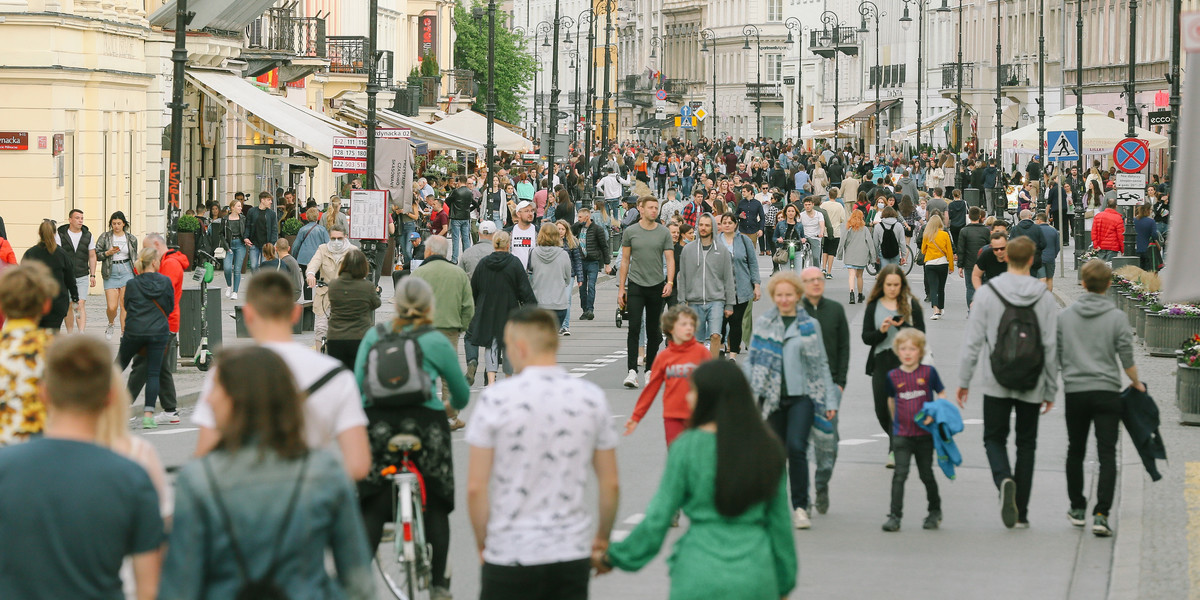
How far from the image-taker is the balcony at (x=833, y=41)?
10588 centimetres

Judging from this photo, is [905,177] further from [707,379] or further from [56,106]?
[707,379]

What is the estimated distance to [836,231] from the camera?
3444cm

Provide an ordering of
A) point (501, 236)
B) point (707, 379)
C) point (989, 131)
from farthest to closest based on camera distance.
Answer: point (989, 131) < point (501, 236) < point (707, 379)

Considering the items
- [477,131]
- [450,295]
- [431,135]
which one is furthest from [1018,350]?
[477,131]

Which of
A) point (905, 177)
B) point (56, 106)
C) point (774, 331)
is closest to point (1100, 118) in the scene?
point (905, 177)

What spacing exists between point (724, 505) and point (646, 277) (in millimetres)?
12948

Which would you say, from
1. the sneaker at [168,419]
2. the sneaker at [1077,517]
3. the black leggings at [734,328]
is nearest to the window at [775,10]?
the black leggings at [734,328]

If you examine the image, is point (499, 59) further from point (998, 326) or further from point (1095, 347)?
point (1095, 347)

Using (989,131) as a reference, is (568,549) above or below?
below

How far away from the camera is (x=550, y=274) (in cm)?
1977

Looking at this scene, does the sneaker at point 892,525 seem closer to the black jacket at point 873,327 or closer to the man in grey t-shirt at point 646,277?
the black jacket at point 873,327

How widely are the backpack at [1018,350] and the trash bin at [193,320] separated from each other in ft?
36.8

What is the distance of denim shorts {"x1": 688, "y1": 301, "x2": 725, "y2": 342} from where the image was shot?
61.4ft

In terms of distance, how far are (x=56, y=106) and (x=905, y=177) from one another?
70.5ft
